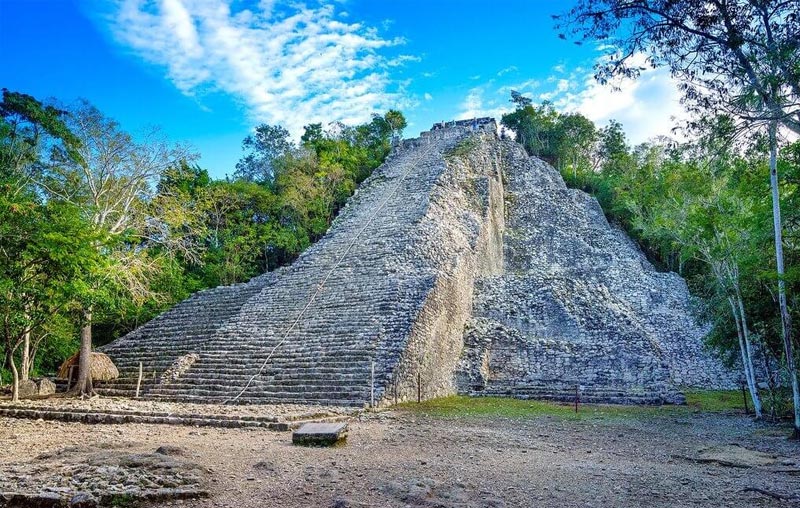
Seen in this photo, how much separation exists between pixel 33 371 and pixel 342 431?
1478 cm

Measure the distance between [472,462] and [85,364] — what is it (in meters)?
10.2

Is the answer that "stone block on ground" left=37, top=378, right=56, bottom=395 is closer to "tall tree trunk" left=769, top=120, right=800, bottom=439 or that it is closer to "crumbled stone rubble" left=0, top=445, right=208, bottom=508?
"crumbled stone rubble" left=0, top=445, right=208, bottom=508

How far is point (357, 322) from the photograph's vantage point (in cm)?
1284

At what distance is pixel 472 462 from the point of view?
5.88m

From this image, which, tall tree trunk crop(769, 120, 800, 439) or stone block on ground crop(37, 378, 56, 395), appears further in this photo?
stone block on ground crop(37, 378, 56, 395)

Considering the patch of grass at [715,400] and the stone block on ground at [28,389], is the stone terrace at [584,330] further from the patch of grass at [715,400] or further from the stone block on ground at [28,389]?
the stone block on ground at [28,389]

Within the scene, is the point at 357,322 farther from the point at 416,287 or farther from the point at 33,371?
the point at 33,371

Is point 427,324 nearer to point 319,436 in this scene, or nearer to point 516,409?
point 516,409

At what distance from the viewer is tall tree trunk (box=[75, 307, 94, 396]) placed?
1209 centimetres

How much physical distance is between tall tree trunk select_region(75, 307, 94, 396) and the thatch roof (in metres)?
0.43

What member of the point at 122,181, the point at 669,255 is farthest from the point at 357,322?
the point at 669,255

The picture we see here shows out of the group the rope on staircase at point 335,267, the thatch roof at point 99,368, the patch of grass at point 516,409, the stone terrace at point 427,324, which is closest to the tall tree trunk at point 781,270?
the patch of grass at point 516,409

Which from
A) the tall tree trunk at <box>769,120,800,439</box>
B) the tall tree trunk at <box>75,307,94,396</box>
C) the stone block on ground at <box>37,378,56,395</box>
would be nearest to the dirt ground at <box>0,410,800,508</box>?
the tall tree trunk at <box>769,120,800,439</box>

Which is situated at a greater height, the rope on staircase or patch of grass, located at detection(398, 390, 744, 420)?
the rope on staircase
